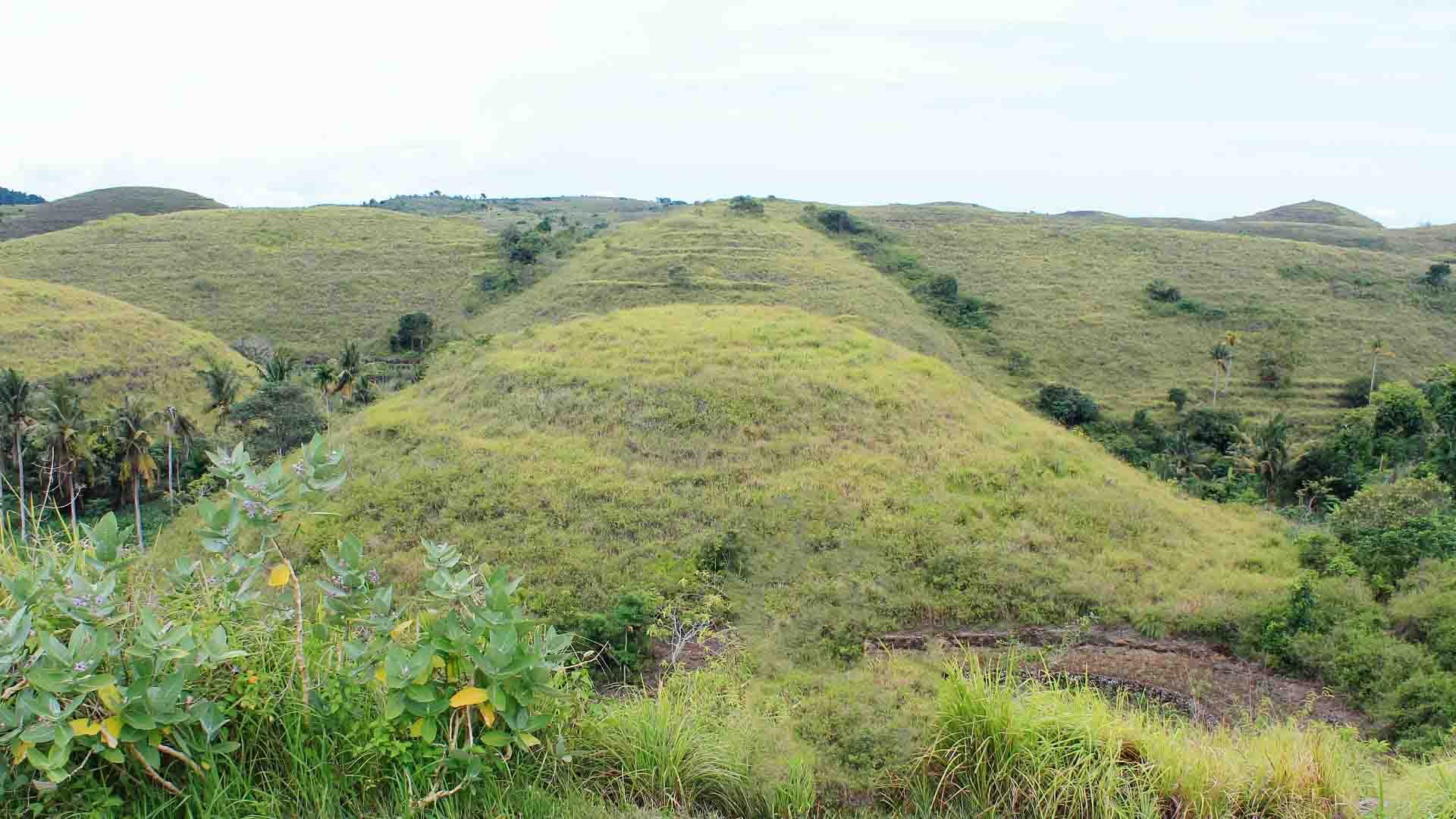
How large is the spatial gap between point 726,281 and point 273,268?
33786 millimetres

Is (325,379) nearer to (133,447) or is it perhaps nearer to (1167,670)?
(133,447)

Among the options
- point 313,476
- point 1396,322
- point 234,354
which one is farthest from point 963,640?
point 1396,322

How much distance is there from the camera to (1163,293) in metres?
46.8

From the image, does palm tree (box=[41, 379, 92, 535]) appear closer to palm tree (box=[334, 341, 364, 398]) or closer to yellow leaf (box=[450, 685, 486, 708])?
palm tree (box=[334, 341, 364, 398])

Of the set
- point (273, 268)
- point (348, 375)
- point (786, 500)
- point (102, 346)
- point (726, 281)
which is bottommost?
point (786, 500)

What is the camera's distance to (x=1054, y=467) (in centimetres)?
1681

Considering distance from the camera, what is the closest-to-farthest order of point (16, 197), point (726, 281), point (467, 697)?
point (467, 697) → point (726, 281) → point (16, 197)

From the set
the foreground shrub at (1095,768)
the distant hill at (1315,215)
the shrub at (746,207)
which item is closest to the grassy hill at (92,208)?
the shrub at (746,207)

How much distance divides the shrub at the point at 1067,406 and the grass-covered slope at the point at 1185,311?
1.88 metres

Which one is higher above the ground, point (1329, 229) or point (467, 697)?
point (1329, 229)

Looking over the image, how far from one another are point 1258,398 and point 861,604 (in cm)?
3479

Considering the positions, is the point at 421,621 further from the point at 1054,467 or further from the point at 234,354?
the point at 234,354

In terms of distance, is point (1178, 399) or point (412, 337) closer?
point (1178, 399)

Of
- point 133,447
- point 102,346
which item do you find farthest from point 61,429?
point 102,346
